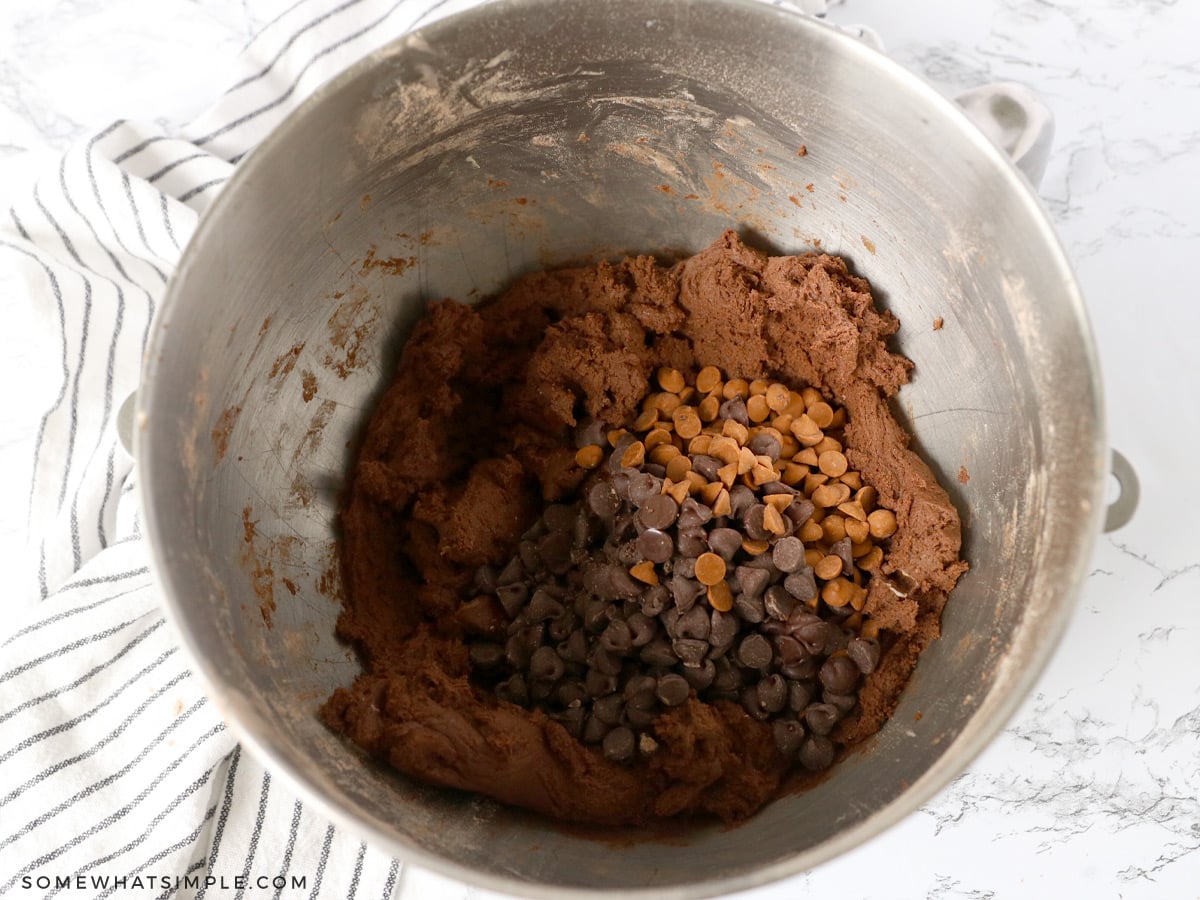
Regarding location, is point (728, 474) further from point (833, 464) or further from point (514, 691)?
point (514, 691)

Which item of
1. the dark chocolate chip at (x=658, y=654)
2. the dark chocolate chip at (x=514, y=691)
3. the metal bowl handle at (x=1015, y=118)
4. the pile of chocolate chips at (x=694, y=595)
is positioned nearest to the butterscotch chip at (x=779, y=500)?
the pile of chocolate chips at (x=694, y=595)

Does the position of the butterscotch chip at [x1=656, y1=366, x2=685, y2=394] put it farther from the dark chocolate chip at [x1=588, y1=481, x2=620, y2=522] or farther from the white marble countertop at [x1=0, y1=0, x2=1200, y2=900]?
the white marble countertop at [x1=0, y1=0, x2=1200, y2=900]

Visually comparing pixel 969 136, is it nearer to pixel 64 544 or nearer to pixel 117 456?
pixel 117 456

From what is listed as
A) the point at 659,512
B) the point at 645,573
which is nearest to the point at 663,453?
the point at 659,512

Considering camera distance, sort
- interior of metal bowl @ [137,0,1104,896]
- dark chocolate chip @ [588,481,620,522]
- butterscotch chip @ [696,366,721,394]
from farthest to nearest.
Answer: butterscotch chip @ [696,366,721,394] → dark chocolate chip @ [588,481,620,522] → interior of metal bowl @ [137,0,1104,896]

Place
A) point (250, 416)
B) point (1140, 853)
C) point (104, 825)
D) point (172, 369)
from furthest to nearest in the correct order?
point (1140, 853) → point (104, 825) → point (250, 416) → point (172, 369)

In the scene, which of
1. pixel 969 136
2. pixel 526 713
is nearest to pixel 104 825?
pixel 526 713

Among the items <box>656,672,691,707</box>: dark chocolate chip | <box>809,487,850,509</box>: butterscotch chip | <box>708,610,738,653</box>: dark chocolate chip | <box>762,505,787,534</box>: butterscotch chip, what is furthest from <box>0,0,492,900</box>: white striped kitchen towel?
<box>809,487,850,509</box>: butterscotch chip
